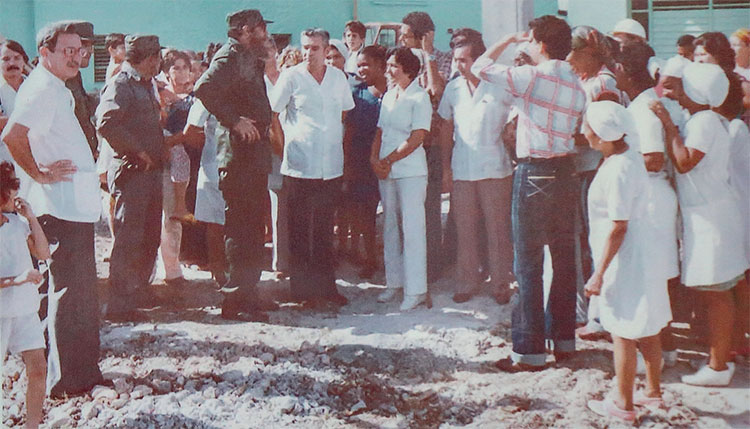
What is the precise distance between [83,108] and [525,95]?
188 centimetres

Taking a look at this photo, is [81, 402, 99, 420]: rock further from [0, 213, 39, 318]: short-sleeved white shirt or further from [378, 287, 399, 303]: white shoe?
[378, 287, 399, 303]: white shoe

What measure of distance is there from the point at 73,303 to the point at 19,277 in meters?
0.35

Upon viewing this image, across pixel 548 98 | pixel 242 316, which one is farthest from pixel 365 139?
pixel 548 98

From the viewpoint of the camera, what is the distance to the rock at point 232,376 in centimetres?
321

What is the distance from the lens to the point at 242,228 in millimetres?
3857

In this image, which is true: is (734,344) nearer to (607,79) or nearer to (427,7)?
(607,79)

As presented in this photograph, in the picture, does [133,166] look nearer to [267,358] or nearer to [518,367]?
[267,358]

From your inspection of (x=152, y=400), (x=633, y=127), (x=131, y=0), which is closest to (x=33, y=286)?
(x=152, y=400)

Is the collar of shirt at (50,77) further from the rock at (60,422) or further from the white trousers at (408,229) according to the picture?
the white trousers at (408,229)

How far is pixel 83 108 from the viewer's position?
3.59m

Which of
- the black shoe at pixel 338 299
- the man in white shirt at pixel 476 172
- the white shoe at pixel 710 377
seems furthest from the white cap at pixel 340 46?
the white shoe at pixel 710 377

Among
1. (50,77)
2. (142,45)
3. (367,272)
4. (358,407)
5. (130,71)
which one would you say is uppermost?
(142,45)

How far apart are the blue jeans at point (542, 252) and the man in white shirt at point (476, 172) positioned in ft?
1.37

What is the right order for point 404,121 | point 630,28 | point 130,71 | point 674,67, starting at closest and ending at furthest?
point 674,67 < point 630,28 < point 130,71 < point 404,121
